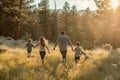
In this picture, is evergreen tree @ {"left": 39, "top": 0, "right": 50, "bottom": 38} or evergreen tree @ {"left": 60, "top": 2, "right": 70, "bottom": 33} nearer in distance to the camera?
evergreen tree @ {"left": 39, "top": 0, "right": 50, "bottom": 38}

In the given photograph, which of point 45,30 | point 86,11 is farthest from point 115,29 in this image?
point 86,11

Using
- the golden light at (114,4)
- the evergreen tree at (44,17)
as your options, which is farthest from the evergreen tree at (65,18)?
the golden light at (114,4)

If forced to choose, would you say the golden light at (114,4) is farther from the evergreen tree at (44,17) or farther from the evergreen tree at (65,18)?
the evergreen tree at (65,18)

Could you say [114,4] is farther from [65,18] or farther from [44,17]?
[65,18]

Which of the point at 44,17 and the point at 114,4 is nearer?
the point at 114,4

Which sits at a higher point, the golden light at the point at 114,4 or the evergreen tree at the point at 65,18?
the golden light at the point at 114,4

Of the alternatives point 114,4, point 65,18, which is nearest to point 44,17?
point 65,18

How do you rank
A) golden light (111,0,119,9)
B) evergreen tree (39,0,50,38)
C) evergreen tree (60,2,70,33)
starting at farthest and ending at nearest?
evergreen tree (60,2,70,33) < evergreen tree (39,0,50,38) < golden light (111,0,119,9)

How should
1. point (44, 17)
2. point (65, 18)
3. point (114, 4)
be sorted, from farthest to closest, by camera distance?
point (65, 18), point (44, 17), point (114, 4)

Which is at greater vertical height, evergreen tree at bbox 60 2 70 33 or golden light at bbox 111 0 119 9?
golden light at bbox 111 0 119 9

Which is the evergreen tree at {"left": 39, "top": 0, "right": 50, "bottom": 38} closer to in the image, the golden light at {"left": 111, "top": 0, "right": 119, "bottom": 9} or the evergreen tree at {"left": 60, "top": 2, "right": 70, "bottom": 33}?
the evergreen tree at {"left": 60, "top": 2, "right": 70, "bottom": 33}

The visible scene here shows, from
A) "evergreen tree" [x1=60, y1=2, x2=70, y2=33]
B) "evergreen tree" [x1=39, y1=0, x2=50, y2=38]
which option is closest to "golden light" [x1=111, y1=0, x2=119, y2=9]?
"evergreen tree" [x1=39, y1=0, x2=50, y2=38]

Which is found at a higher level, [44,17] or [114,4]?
[114,4]

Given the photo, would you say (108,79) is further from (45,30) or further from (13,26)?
(45,30)
